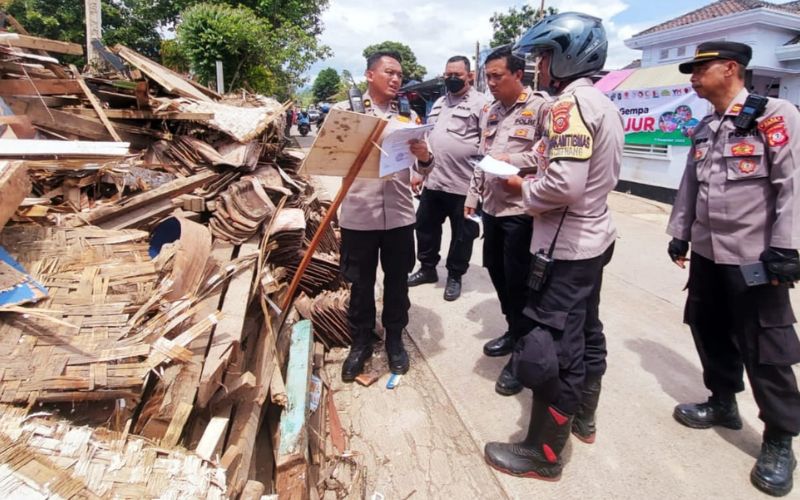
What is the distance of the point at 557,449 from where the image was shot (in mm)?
1938

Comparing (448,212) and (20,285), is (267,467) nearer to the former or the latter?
(20,285)

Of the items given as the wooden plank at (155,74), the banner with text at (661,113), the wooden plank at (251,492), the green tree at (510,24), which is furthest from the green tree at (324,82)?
the wooden plank at (251,492)

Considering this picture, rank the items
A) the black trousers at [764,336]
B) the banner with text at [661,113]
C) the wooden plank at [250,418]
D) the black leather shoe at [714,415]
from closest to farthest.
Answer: the wooden plank at [250,418] < the black trousers at [764,336] < the black leather shoe at [714,415] < the banner with text at [661,113]

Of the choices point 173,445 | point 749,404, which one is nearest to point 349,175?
point 173,445

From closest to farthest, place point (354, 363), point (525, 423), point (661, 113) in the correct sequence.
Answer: point (525, 423), point (354, 363), point (661, 113)

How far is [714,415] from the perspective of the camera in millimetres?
2316

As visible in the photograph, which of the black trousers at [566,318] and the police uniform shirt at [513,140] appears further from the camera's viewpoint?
the police uniform shirt at [513,140]

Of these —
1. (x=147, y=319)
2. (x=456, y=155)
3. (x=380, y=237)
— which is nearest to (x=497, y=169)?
(x=380, y=237)

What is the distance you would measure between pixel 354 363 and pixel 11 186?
198 centimetres

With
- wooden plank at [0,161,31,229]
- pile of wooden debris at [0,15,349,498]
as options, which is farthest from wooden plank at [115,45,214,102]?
wooden plank at [0,161,31,229]

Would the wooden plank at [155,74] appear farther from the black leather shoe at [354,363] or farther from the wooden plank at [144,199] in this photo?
the black leather shoe at [354,363]

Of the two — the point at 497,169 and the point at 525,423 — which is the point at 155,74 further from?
the point at 525,423

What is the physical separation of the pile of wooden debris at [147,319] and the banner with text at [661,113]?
302 inches

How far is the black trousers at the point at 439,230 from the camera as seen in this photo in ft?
13.1
